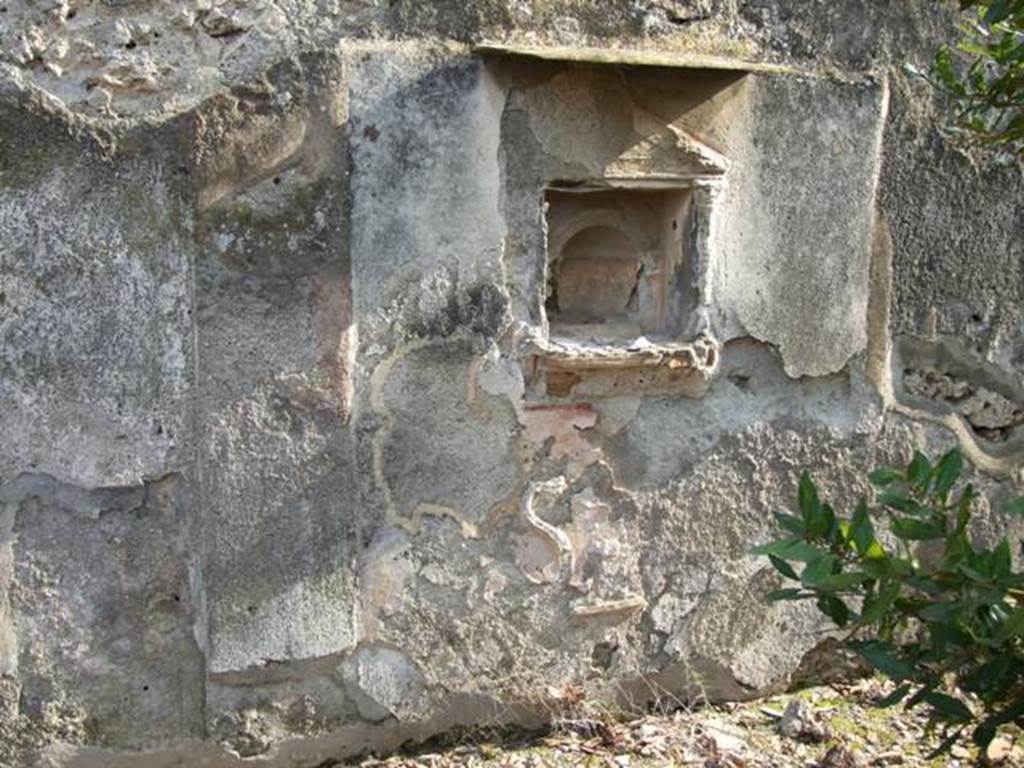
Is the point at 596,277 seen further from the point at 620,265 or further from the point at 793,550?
the point at 793,550

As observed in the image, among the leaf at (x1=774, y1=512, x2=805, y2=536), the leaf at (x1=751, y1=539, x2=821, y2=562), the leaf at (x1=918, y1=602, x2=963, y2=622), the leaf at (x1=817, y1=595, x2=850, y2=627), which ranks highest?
the leaf at (x1=774, y1=512, x2=805, y2=536)

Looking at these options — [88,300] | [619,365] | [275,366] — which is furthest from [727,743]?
[88,300]

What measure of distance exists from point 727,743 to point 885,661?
3.58ft

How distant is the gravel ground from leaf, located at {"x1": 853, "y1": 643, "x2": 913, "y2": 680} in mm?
981

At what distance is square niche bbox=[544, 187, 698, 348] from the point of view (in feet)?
9.85

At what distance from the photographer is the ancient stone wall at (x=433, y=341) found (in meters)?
2.56

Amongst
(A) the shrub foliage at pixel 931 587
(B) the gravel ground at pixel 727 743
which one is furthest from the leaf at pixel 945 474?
(B) the gravel ground at pixel 727 743

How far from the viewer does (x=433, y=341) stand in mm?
2793

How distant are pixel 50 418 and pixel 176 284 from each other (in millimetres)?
393

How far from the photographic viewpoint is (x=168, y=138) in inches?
100

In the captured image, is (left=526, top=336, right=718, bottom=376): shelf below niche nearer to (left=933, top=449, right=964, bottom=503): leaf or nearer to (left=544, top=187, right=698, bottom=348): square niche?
(left=544, top=187, right=698, bottom=348): square niche

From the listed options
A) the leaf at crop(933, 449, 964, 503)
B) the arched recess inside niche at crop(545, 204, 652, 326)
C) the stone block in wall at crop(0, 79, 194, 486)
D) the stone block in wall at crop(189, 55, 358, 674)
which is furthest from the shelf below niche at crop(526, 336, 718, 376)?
the leaf at crop(933, 449, 964, 503)

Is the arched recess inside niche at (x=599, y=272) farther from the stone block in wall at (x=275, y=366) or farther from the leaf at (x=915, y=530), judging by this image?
the leaf at (x=915, y=530)

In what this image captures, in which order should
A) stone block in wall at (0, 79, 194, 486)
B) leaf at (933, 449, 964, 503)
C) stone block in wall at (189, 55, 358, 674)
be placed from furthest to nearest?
stone block in wall at (189, 55, 358, 674) → stone block in wall at (0, 79, 194, 486) → leaf at (933, 449, 964, 503)
